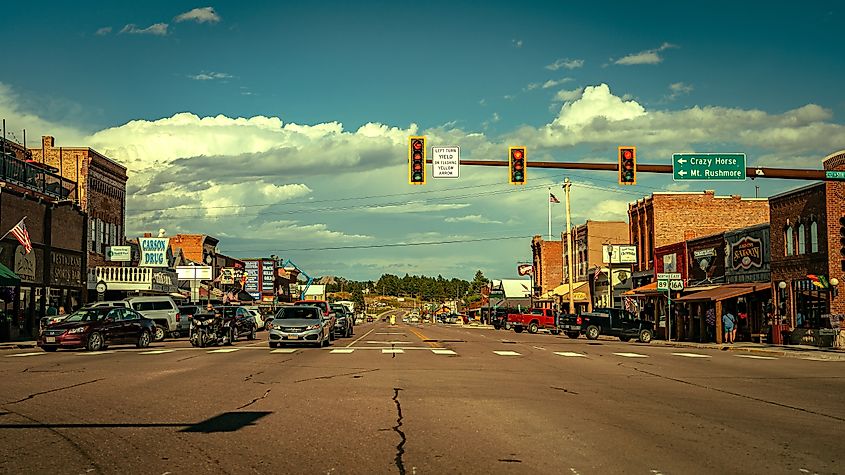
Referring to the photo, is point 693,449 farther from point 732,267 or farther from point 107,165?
point 107,165

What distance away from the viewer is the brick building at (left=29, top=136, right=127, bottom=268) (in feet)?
183

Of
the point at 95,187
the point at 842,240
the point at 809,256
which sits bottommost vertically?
the point at 809,256

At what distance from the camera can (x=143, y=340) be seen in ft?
105

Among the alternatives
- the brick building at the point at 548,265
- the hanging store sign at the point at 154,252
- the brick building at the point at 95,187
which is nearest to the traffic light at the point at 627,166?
the brick building at the point at 95,187

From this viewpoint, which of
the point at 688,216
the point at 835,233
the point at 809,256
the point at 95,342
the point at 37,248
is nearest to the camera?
the point at 95,342

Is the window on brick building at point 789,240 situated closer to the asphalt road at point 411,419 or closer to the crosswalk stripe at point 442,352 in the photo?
the asphalt road at point 411,419

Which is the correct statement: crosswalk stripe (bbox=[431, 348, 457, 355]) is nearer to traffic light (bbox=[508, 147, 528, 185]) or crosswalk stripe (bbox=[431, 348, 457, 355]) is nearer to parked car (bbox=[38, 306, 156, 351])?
traffic light (bbox=[508, 147, 528, 185])

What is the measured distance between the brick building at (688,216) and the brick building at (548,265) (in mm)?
39775

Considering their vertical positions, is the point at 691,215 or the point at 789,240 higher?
the point at 691,215

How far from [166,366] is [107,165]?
42.0 m

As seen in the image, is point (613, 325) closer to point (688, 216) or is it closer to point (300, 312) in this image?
point (688, 216)

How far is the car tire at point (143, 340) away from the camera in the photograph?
3188cm

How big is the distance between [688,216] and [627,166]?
41297mm

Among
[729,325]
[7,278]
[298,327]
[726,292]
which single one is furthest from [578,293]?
[7,278]
